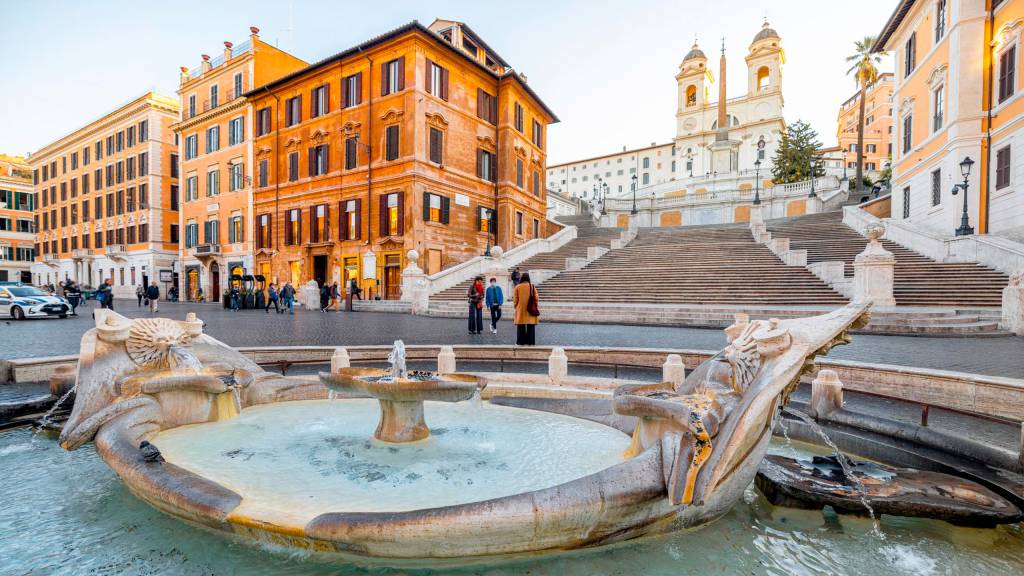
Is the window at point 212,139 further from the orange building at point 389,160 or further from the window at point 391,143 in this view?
the window at point 391,143

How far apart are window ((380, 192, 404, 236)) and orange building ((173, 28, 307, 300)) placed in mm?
11782

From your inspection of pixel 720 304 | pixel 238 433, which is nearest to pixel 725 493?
pixel 238 433

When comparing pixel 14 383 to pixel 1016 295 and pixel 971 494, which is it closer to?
pixel 971 494

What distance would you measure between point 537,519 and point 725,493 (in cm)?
118

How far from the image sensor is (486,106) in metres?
30.8

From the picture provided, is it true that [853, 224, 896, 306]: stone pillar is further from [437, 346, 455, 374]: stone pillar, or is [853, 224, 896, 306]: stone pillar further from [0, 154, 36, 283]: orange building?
[0, 154, 36, 283]: orange building

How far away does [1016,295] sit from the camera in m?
10.3

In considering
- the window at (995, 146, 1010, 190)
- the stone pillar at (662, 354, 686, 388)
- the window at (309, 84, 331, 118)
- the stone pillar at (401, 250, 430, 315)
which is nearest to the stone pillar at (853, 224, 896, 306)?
the window at (995, 146, 1010, 190)

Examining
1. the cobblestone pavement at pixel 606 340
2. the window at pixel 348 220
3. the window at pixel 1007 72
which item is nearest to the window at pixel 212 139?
the window at pixel 348 220

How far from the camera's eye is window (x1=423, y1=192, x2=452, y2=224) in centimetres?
2602

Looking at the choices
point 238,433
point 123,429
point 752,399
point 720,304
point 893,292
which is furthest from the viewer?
point 720,304

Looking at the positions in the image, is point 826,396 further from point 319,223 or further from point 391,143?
point 319,223

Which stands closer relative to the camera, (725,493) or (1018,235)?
(725,493)

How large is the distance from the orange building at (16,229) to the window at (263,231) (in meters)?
42.6
